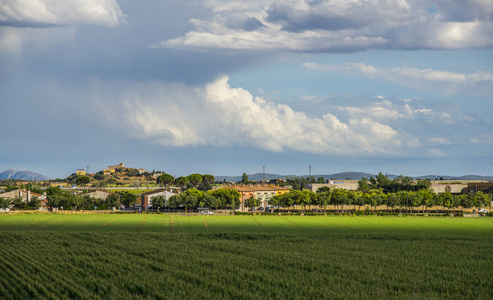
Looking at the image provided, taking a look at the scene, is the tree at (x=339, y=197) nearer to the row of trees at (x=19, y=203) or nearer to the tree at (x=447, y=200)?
the tree at (x=447, y=200)

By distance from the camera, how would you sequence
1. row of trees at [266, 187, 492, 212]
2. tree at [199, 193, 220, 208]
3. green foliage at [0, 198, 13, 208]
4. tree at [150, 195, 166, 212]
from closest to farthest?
green foliage at [0, 198, 13, 208] < tree at [199, 193, 220, 208] < tree at [150, 195, 166, 212] < row of trees at [266, 187, 492, 212]

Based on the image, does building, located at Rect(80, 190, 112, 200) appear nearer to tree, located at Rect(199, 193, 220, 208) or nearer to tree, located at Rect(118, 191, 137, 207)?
tree, located at Rect(118, 191, 137, 207)

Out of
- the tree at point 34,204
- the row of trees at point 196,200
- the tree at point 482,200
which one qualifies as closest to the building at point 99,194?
the tree at point 34,204

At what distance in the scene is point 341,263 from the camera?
4797 centimetres

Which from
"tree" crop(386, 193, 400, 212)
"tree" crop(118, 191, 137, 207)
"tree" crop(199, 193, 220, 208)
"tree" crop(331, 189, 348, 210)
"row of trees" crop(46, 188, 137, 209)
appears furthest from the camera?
"tree" crop(118, 191, 137, 207)

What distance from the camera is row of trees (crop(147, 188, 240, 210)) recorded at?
15425 centimetres

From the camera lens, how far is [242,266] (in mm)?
45438

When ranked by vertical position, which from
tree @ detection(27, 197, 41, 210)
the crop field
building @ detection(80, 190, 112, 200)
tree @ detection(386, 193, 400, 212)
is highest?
building @ detection(80, 190, 112, 200)

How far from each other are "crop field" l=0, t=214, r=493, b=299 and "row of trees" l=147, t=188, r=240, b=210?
78897mm

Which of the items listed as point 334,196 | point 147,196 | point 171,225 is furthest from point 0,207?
point 334,196

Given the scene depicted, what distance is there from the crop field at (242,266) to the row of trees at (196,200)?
78.9 meters

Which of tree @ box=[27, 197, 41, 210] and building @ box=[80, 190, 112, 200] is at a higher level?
building @ box=[80, 190, 112, 200]

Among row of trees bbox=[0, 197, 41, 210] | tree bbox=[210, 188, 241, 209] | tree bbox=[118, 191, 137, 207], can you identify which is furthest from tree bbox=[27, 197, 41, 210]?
tree bbox=[210, 188, 241, 209]

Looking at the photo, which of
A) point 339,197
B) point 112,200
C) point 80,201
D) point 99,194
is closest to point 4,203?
point 80,201
